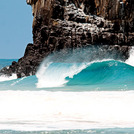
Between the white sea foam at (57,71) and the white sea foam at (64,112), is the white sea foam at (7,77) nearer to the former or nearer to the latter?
the white sea foam at (57,71)

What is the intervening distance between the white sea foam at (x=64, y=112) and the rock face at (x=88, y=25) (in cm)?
1250

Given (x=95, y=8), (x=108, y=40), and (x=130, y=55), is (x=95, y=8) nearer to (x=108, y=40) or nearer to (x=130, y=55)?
(x=108, y=40)

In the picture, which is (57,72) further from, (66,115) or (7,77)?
(66,115)

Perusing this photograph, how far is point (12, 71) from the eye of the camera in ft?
89.0

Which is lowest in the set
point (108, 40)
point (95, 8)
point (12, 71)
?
point (12, 71)

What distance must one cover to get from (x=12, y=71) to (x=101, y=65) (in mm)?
9246

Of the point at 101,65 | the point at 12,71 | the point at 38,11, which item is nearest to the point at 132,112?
the point at 101,65

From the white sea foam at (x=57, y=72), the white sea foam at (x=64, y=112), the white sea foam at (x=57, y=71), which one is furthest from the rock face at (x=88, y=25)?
the white sea foam at (x=64, y=112)

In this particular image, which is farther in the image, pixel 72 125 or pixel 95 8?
pixel 95 8

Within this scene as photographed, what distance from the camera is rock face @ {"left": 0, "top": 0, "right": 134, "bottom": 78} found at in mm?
22875

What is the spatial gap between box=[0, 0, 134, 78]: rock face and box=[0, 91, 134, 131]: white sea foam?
12500 millimetres

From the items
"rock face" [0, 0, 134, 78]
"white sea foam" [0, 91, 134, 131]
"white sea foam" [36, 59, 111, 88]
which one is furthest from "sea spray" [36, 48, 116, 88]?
"white sea foam" [0, 91, 134, 131]

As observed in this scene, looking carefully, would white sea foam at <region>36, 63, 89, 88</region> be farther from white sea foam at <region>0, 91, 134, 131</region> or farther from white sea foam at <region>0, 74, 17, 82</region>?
white sea foam at <region>0, 91, 134, 131</region>

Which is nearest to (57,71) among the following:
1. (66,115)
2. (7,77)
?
(7,77)
